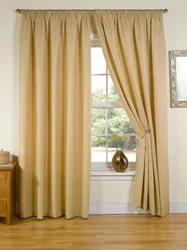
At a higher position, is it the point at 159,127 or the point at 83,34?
the point at 83,34

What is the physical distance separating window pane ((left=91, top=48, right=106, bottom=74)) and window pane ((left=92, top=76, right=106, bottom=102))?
0.31 feet

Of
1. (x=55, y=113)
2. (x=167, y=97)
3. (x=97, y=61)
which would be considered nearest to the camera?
(x=55, y=113)

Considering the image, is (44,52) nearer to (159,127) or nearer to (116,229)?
(159,127)

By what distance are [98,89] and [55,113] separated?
765mm

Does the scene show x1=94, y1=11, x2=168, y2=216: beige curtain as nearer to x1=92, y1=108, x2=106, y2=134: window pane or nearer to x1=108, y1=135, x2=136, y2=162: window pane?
x1=108, y1=135, x2=136, y2=162: window pane

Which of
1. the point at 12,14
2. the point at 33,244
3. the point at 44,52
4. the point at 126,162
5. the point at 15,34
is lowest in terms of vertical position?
the point at 33,244

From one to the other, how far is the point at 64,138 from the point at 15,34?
1465mm

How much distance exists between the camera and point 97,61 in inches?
173

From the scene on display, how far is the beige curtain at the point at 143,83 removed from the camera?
13.1ft

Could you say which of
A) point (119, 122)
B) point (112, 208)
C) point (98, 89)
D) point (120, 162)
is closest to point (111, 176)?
point (120, 162)

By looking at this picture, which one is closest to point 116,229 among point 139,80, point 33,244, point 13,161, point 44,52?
point 33,244

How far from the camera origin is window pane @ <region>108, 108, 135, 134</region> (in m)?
4.38

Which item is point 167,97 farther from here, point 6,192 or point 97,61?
point 6,192

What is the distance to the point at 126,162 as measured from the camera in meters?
4.27
